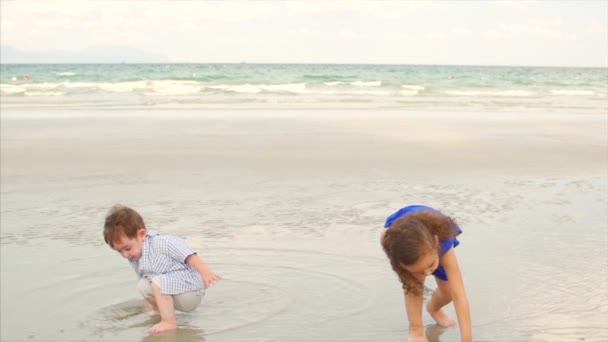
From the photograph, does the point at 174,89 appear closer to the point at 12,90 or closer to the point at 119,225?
the point at 12,90

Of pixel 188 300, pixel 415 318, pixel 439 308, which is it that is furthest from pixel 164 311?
pixel 439 308

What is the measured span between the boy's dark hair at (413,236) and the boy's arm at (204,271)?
1.10 meters

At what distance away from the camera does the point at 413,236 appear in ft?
10.2

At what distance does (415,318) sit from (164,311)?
1262mm

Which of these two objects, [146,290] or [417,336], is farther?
[146,290]

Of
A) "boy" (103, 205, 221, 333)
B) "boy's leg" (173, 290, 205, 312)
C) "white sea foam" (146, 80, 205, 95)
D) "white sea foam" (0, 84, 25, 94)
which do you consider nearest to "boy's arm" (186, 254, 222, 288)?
"boy" (103, 205, 221, 333)

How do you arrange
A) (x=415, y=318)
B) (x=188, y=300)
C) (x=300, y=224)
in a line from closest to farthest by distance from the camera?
(x=415, y=318)
(x=188, y=300)
(x=300, y=224)

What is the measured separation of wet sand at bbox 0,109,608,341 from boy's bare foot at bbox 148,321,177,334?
0.17 feet

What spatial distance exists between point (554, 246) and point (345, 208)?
1.89 metres

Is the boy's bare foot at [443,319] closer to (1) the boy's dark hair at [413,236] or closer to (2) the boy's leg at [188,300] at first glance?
(1) the boy's dark hair at [413,236]

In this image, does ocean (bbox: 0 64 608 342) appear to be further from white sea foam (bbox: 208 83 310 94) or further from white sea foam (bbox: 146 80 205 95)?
white sea foam (bbox: 208 83 310 94)

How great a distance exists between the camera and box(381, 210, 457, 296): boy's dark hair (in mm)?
3092

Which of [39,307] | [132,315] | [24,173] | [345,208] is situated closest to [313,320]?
[132,315]

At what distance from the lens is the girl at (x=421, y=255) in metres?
3.10
